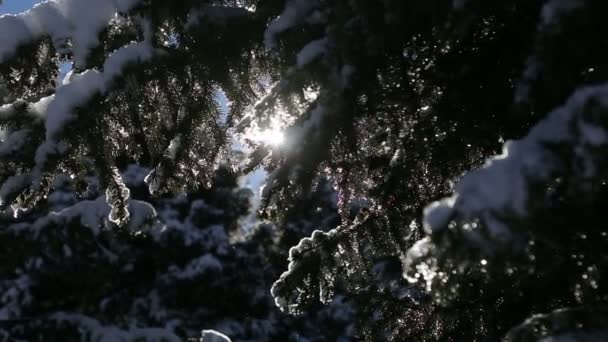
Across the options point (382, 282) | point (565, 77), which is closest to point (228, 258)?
point (382, 282)

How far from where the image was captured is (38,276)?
41.0 ft

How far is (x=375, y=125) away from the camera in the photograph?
2305 millimetres

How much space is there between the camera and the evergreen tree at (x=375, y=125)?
1141 millimetres

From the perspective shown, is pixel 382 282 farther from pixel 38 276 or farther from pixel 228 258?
pixel 228 258

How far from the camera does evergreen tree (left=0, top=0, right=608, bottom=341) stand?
1.14m

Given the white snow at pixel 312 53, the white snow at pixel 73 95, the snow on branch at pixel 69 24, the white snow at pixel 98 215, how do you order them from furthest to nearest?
1. the white snow at pixel 98 215
2. the snow on branch at pixel 69 24
3. the white snow at pixel 73 95
4. the white snow at pixel 312 53

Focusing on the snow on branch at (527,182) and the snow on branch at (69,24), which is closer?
the snow on branch at (527,182)

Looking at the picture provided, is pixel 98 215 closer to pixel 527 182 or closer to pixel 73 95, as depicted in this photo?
pixel 73 95

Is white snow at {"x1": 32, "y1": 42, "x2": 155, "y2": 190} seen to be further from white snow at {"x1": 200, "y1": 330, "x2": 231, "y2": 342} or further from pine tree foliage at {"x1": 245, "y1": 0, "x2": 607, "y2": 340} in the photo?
white snow at {"x1": 200, "y1": 330, "x2": 231, "y2": 342}

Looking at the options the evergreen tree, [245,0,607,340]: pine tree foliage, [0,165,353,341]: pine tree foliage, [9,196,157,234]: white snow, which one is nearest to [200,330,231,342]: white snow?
[9,196,157,234]: white snow

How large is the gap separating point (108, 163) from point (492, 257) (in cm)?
168

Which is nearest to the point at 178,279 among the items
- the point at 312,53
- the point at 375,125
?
the point at 375,125

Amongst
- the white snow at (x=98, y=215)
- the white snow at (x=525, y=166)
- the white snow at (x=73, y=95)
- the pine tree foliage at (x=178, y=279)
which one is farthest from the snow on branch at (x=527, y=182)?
the pine tree foliage at (x=178, y=279)

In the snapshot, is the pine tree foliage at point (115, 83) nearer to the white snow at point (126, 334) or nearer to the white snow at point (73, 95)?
the white snow at point (73, 95)
